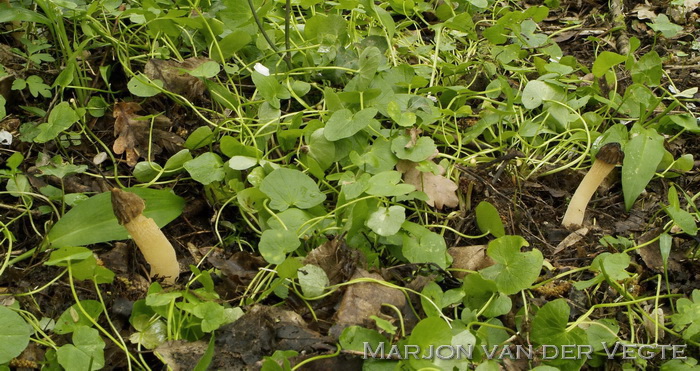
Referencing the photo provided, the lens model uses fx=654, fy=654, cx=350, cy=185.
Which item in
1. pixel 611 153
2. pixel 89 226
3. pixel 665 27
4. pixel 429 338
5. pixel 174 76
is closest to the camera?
pixel 429 338

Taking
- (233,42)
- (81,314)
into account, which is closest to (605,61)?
(233,42)

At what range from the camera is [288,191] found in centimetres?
194

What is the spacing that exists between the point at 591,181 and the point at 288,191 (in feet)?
3.18

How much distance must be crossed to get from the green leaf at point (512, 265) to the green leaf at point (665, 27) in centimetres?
175

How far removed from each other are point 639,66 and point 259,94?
150 cm

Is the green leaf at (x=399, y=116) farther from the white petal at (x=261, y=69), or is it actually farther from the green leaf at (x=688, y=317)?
the green leaf at (x=688, y=317)

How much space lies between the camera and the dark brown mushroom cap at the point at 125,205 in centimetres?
168

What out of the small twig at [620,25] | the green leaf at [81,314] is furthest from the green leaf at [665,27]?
the green leaf at [81,314]

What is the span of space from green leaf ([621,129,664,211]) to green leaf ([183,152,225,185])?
134cm

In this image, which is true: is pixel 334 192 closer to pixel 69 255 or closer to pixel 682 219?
pixel 69 255

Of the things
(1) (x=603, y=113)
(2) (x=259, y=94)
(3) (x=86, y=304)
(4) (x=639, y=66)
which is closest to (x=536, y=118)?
(1) (x=603, y=113)

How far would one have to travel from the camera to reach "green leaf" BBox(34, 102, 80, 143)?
6.98 ft

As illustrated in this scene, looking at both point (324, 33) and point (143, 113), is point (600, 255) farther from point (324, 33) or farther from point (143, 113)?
point (143, 113)

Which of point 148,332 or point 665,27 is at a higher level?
point 665,27
